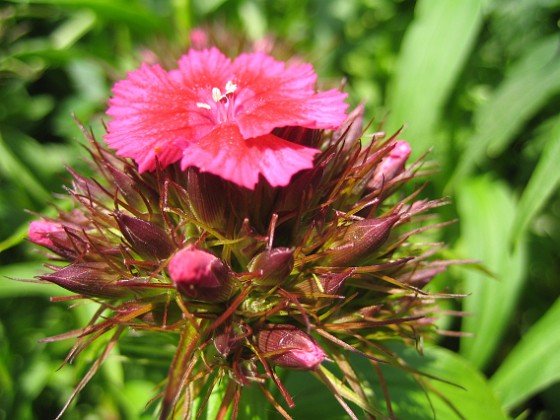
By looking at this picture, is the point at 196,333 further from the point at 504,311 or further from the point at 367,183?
the point at 504,311

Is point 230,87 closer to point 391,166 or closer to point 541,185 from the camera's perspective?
point 391,166

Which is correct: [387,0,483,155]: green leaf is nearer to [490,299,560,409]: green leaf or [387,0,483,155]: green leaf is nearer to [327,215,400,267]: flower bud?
[490,299,560,409]: green leaf

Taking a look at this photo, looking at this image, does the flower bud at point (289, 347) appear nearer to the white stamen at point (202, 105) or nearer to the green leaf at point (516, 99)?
the white stamen at point (202, 105)

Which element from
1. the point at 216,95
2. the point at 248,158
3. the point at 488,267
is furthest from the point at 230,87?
the point at 488,267

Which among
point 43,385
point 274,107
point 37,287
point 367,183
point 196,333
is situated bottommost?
point 43,385

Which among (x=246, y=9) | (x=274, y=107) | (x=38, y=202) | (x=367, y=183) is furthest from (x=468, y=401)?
(x=246, y=9)

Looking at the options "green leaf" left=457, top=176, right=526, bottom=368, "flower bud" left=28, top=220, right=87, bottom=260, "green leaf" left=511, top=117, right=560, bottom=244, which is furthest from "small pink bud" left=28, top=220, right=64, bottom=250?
"green leaf" left=457, top=176, right=526, bottom=368

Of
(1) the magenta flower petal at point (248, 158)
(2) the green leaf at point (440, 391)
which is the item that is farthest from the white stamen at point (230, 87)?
(2) the green leaf at point (440, 391)
